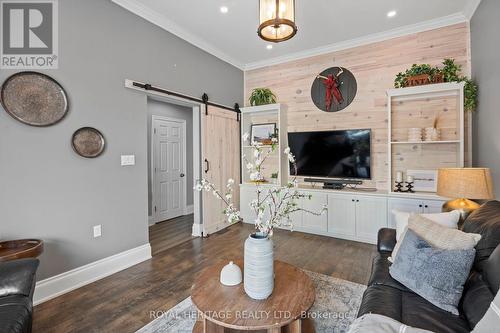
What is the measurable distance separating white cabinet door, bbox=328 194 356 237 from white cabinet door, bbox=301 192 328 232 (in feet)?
0.25

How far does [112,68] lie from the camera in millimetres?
2768

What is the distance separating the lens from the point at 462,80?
10.0ft

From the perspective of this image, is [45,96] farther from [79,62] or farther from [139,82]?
[139,82]

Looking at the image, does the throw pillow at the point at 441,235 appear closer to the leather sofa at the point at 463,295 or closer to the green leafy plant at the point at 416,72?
the leather sofa at the point at 463,295

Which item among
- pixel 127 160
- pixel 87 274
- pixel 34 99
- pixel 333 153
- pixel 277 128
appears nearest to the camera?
pixel 34 99

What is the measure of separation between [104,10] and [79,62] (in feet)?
2.28

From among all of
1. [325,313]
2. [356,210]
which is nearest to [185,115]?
[356,210]

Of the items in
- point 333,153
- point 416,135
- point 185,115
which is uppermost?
point 185,115

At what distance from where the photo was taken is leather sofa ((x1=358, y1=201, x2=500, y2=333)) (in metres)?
1.25

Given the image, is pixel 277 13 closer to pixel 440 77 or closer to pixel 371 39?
pixel 440 77

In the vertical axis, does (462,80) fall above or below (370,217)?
above

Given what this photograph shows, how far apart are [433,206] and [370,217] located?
77 centimetres

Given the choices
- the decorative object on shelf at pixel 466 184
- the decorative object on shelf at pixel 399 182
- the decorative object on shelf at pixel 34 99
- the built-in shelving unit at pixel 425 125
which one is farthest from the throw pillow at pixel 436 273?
the decorative object on shelf at pixel 34 99

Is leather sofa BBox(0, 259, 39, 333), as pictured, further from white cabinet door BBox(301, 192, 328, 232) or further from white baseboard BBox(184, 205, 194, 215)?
white baseboard BBox(184, 205, 194, 215)
